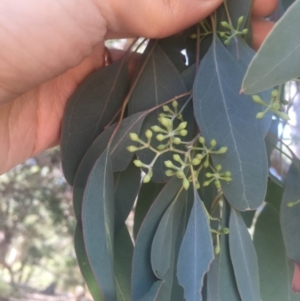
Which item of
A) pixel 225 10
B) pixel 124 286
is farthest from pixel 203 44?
pixel 124 286

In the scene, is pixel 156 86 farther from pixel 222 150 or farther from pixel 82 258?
pixel 82 258

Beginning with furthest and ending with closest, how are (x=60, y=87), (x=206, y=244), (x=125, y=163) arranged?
(x=60, y=87) → (x=125, y=163) → (x=206, y=244)

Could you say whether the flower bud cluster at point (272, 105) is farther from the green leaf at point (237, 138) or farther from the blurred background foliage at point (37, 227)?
the blurred background foliage at point (37, 227)

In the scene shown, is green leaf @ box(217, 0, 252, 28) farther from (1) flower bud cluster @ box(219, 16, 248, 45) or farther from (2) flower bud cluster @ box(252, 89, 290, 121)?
(2) flower bud cluster @ box(252, 89, 290, 121)

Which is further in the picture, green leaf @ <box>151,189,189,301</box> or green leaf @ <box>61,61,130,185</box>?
green leaf @ <box>61,61,130,185</box>

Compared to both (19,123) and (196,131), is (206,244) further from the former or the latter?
(19,123)

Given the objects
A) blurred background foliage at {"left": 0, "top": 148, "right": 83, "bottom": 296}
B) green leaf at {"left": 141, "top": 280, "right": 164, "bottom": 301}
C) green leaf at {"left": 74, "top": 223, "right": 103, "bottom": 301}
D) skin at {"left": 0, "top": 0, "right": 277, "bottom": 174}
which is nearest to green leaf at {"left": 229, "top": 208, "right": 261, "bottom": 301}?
green leaf at {"left": 141, "top": 280, "right": 164, "bottom": 301}
